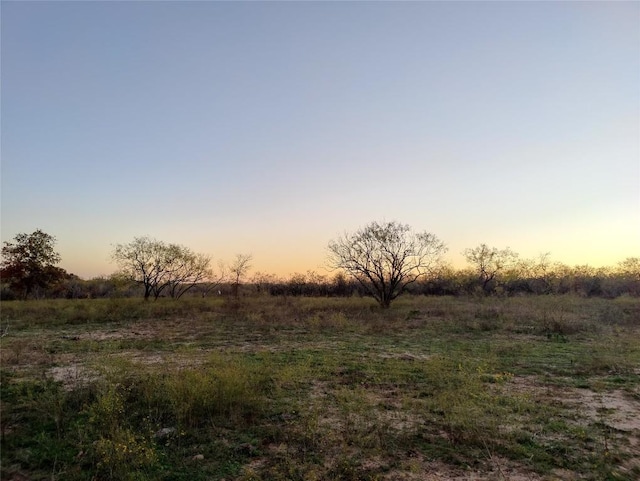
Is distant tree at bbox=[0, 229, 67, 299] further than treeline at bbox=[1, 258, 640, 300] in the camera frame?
No

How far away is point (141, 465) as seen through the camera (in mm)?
4383

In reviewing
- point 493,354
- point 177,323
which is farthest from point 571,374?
point 177,323

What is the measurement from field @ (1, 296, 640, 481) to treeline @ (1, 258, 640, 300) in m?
29.9

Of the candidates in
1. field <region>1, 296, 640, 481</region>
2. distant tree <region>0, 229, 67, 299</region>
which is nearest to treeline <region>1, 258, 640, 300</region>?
distant tree <region>0, 229, 67, 299</region>

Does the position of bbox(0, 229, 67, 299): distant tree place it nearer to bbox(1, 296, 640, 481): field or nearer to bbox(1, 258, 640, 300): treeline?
bbox(1, 258, 640, 300): treeline

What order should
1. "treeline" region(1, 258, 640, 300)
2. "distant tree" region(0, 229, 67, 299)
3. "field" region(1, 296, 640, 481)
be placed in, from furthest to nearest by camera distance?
"treeline" region(1, 258, 640, 300), "distant tree" region(0, 229, 67, 299), "field" region(1, 296, 640, 481)

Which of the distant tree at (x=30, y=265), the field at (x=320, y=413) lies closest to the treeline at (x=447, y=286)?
the distant tree at (x=30, y=265)

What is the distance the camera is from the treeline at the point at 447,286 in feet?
132

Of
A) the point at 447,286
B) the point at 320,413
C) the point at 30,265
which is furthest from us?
the point at 447,286

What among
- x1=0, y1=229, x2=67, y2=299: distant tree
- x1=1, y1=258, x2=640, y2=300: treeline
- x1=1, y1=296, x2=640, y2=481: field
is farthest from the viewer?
x1=1, y1=258, x2=640, y2=300: treeline

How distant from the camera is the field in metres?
4.45

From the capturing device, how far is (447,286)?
46.3 m

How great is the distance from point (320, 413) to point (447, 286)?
141 feet

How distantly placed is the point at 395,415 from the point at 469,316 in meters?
14.9
